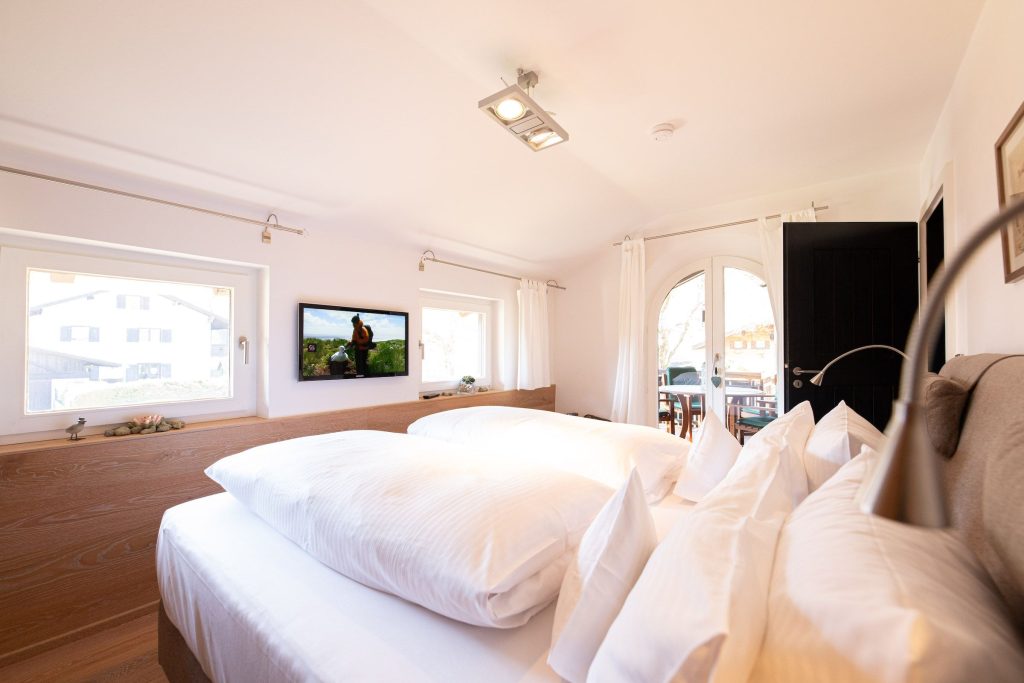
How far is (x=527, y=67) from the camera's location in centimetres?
183

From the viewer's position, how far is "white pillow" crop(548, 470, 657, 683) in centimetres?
73

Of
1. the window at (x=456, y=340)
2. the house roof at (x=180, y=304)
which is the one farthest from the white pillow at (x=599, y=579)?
the window at (x=456, y=340)

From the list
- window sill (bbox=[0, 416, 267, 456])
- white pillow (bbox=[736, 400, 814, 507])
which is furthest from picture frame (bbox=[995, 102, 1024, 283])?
window sill (bbox=[0, 416, 267, 456])

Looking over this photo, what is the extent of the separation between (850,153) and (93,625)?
483cm

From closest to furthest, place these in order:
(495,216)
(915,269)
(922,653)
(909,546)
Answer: (922,653) → (909,546) → (915,269) → (495,216)

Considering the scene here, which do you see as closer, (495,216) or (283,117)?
(283,117)

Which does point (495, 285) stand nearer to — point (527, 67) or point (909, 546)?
point (527, 67)

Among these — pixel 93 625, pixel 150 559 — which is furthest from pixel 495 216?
pixel 93 625

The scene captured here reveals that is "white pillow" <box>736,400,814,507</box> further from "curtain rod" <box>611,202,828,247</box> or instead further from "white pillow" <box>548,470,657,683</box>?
"curtain rod" <box>611,202,828,247</box>

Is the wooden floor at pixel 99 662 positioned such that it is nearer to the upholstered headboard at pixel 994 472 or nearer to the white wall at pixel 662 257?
the upholstered headboard at pixel 994 472

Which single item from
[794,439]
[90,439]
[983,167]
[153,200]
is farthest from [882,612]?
[153,200]

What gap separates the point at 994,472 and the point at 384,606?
122 centimetres

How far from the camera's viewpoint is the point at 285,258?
8.50 feet

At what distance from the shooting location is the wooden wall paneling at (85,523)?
170cm
